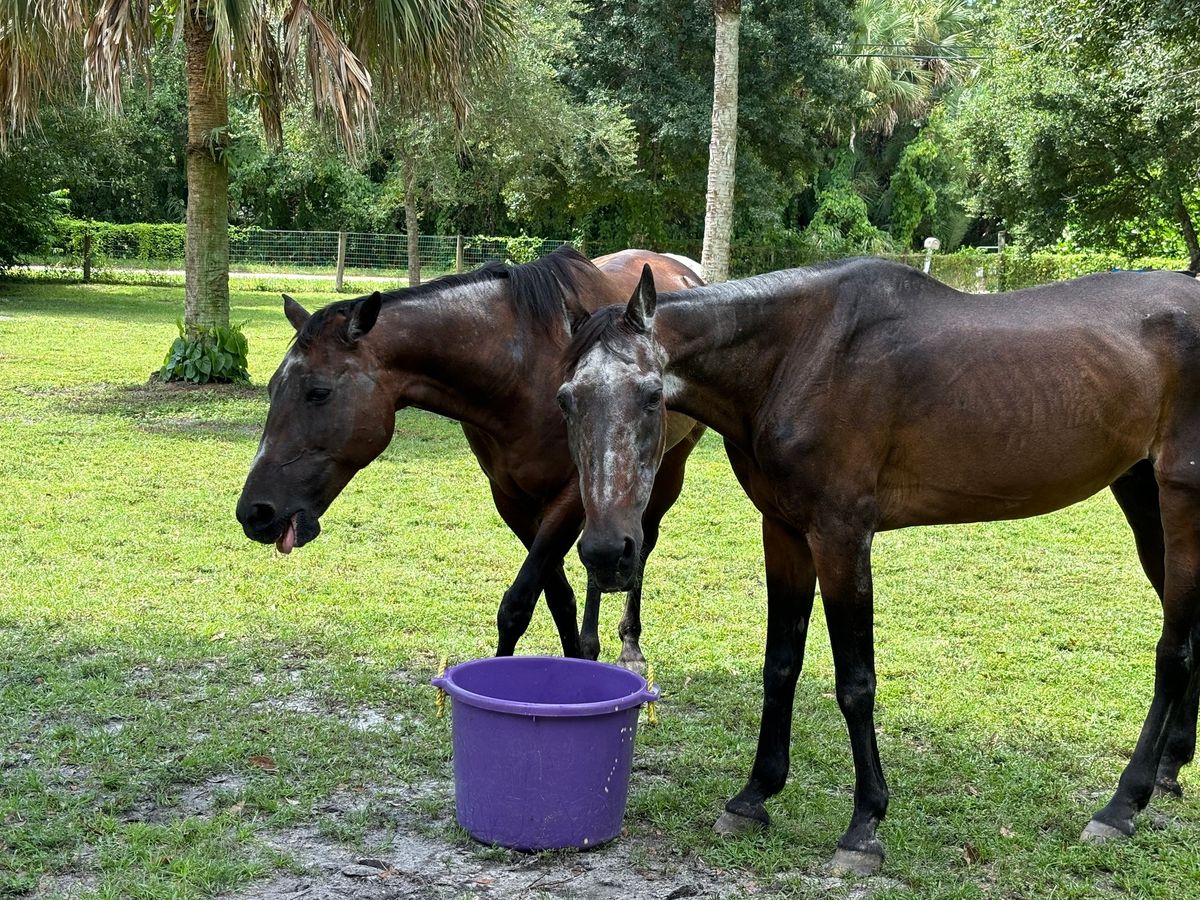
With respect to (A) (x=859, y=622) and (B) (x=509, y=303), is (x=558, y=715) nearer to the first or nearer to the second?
(A) (x=859, y=622)

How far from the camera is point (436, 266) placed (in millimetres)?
31078

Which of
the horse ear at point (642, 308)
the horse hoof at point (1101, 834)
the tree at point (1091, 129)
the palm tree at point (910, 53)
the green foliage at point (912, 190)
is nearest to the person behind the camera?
the horse ear at point (642, 308)

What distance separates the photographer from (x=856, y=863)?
3533 mm

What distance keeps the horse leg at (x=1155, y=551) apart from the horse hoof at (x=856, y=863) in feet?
4.16

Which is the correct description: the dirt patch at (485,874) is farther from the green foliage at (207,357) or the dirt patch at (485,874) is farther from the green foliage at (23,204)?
the green foliage at (23,204)

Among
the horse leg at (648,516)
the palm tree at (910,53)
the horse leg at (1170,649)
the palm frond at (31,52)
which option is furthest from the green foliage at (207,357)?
the palm tree at (910,53)

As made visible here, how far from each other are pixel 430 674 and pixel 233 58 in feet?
25.6

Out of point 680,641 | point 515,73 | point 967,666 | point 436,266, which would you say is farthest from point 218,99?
point 436,266

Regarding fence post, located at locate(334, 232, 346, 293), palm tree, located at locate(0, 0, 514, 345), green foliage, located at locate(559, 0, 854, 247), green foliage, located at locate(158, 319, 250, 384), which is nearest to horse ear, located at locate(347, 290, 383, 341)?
palm tree, located at locate(0, 0, 514, 345)

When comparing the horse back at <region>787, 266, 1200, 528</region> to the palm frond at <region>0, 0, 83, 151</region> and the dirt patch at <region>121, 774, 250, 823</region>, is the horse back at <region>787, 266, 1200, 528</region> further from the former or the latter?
the palm frond at <region>0, 0, 83, 151</region>

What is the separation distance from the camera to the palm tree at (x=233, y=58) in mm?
10055

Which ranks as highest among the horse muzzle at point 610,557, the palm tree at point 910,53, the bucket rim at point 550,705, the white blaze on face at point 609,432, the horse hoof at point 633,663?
the palm tree at point 910,53

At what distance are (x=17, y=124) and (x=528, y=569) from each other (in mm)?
10253

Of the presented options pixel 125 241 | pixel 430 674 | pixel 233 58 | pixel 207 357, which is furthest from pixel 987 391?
Result: pixel 125 241
